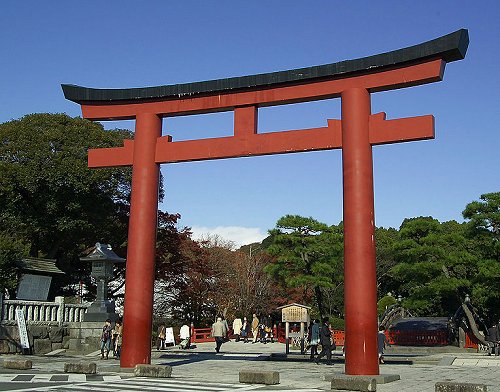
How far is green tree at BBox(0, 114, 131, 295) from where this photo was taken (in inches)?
1111

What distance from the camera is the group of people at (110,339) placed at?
60.2ft

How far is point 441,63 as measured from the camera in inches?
496

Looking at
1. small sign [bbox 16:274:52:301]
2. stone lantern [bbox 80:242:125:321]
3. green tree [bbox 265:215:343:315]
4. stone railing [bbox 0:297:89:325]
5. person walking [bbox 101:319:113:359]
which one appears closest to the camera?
person walking [bbox 101:319:113:359]

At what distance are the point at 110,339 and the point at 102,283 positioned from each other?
341 centimetres

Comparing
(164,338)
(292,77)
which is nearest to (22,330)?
(164,338)

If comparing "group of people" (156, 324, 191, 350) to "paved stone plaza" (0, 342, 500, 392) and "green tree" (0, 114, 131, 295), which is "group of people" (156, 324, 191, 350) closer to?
"green tree" (0, 114, 131, 295)

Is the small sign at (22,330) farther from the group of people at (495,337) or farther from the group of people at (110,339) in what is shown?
the group of people at (495,337)

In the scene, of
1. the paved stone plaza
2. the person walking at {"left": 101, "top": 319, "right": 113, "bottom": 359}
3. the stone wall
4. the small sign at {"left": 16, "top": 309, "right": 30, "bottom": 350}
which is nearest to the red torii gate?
the paved stone plaza

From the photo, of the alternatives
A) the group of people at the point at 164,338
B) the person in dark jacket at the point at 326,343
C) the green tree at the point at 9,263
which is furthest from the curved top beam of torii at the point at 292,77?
the group of people at the point at 164,338

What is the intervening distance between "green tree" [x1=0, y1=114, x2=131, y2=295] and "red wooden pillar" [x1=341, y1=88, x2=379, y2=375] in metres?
19.1

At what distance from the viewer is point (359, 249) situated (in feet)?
40.8

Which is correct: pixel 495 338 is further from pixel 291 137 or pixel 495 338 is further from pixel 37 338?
pixel 37 338

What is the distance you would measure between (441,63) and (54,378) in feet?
35.6

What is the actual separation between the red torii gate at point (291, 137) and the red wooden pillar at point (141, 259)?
1.0 inches
